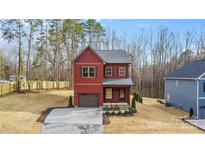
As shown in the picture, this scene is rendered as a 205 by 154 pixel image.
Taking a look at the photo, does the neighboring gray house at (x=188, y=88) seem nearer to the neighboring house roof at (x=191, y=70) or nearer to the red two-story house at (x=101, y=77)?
the neighboring house roof at (x=191, y=70)

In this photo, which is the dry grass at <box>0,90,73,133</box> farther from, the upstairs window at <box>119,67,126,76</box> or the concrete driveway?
the upstairs window at <box>119,67,126,76</box>

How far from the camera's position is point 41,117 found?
20.3ft

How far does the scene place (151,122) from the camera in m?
6.09

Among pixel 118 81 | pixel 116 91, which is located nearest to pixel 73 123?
pixel 116 91

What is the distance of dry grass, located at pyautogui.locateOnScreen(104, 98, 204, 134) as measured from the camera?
6.04m

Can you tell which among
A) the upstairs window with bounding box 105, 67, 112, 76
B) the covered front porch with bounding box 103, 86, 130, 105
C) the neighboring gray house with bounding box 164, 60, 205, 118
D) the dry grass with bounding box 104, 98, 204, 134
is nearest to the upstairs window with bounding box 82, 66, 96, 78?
the upstairs window with bounding box 105, 67, 112, 76

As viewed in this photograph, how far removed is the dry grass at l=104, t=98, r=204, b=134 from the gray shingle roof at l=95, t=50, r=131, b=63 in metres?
0.81

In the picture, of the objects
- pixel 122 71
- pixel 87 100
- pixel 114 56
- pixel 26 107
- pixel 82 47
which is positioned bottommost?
pixel 26 107

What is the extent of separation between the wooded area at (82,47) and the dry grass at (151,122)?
0.25 meters

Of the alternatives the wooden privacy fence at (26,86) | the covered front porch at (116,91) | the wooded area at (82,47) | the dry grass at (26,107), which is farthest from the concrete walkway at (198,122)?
the wooden privacy fence at (26,86)

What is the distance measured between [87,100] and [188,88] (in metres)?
1.81

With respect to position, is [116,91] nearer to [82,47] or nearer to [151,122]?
A: [151,122]
